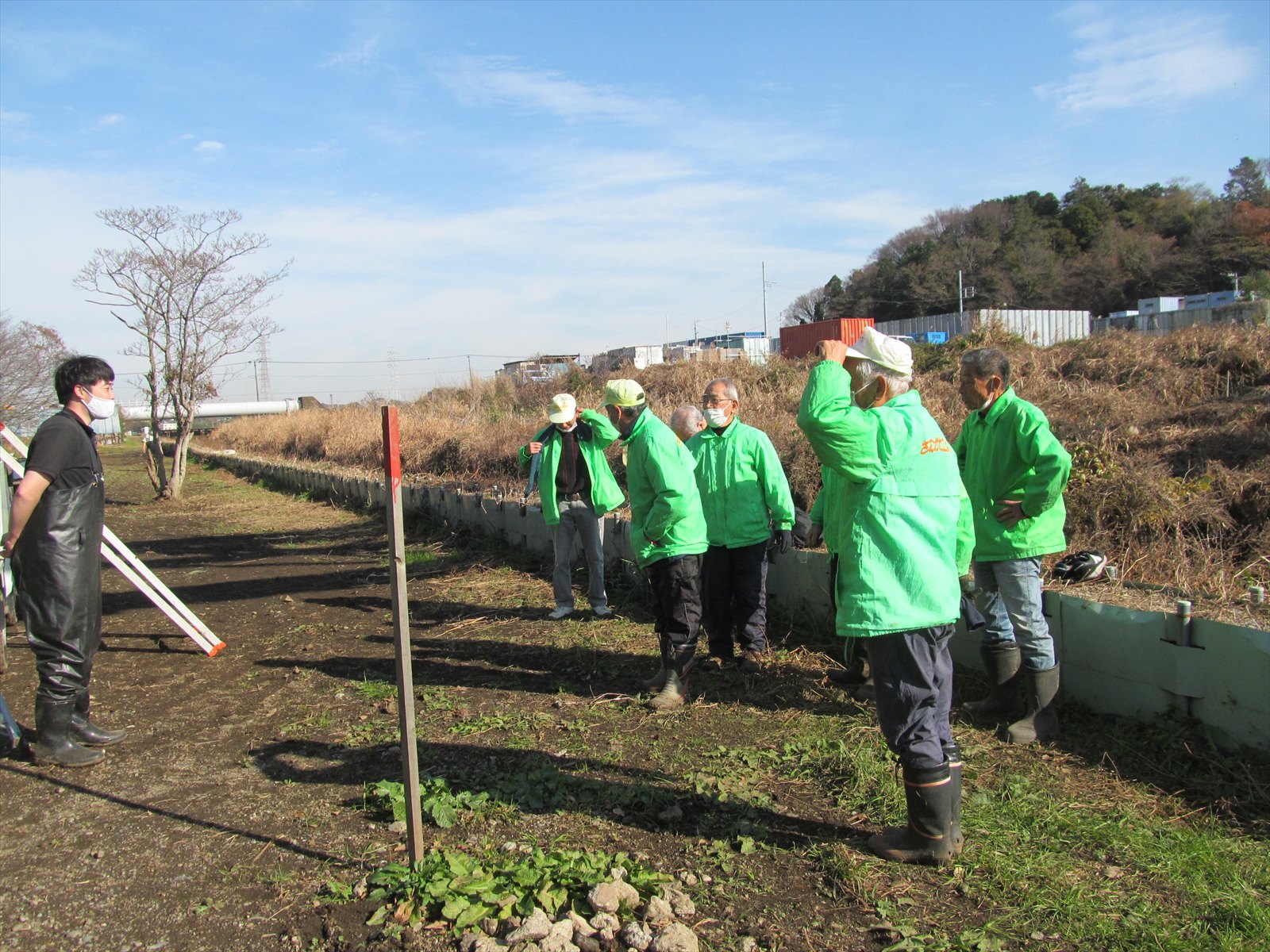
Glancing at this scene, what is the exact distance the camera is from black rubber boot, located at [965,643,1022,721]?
4336 mm

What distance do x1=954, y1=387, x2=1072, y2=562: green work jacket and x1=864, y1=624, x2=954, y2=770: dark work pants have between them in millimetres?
1243

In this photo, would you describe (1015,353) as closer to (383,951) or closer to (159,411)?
(383,951)

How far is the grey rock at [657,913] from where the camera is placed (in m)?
2.83

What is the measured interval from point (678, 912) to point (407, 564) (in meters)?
7.10

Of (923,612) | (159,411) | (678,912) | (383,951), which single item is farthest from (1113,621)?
(159,411)

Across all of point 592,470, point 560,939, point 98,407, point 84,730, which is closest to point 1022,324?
point 592,470

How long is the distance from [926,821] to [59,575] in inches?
161

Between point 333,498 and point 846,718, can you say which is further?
point 333,498

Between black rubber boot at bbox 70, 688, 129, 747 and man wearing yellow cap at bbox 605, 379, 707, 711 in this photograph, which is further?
man wearing yellow cap at bbox 605, 379, 707, 711

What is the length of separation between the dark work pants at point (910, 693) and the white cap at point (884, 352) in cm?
96

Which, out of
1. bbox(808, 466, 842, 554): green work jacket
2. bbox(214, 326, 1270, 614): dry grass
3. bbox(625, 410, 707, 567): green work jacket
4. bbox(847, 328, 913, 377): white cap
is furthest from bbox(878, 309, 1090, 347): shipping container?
bbox(847, 328, 913, 377): white cap

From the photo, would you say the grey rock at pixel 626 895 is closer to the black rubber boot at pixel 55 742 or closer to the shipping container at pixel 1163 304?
the black rubber boot at pixel 55 742

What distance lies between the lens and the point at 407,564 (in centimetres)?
950

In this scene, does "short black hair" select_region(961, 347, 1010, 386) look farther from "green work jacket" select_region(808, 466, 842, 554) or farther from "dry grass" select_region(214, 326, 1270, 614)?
"dry grass" select_region(214, 326, 1270, 614)
